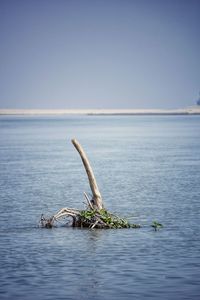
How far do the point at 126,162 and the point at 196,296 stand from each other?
51.1m

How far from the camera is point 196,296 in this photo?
20297mm

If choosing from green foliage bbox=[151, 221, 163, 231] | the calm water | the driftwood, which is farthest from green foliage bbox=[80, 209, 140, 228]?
green foliage bbox=[151, 221, 163, 231]

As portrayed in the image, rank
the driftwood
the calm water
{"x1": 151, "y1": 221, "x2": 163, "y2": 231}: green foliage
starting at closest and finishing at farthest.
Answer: the calm water → the driftwood → {"x1": 151, "y1": 221, "x2": 163, "y2": 231}: green foliage

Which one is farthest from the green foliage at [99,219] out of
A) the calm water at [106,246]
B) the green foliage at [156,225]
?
the green foliage at [156,225]

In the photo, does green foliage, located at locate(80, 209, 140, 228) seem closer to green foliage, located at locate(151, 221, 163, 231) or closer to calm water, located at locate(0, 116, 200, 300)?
calm water, located at locate(0, 116, 200, 300)

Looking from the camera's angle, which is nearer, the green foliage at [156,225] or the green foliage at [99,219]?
the green foliage at [99,219]

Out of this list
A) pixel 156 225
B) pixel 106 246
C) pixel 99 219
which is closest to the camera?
pixel 106 246

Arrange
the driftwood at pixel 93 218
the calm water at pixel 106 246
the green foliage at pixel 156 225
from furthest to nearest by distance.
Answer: the green foliage at pixel 156 225 < the driftwood at pixel 93 218 < the calm water at pixel 106 246

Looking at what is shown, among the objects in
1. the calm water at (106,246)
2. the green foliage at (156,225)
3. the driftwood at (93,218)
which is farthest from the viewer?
the green foliage at (156,225)

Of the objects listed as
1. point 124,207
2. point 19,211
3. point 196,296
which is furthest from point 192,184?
point 196,296

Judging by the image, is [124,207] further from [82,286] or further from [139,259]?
[82,286]

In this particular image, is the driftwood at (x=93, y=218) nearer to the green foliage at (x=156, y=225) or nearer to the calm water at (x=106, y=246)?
the calm water at (x=106, y=246)

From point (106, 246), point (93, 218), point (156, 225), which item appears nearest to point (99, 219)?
point (93, 218)

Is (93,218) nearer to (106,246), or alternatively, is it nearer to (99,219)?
(99,219)
